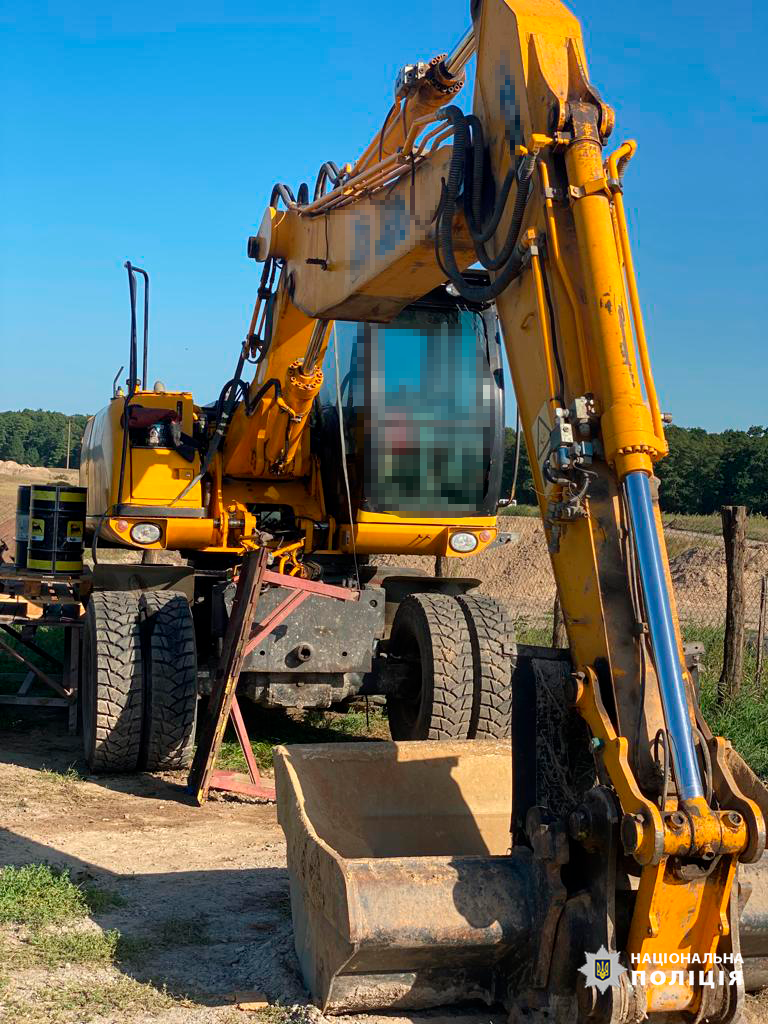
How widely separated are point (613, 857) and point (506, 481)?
15.2ft

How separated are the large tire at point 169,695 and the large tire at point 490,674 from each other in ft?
5.85

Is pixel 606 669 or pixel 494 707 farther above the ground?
pixel 606 669

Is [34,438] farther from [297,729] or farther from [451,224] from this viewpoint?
[451,224]

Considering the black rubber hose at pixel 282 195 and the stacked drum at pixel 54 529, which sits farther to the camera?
the stacked drum at pixel 54 529

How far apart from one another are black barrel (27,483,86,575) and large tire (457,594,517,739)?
3547 mm

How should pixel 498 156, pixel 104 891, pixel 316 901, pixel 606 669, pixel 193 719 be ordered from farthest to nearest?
1. pixel 193 719
2. pixel 104 891
3. pixel 498 156
4. pixel 316 901
5. pixel 606 669

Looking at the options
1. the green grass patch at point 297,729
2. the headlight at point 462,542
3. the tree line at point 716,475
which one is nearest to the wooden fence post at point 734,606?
the headlight at point 462,542

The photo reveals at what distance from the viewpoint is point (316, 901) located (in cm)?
Result: 391

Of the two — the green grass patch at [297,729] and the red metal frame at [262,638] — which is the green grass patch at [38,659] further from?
the red metal frame at [262,638]

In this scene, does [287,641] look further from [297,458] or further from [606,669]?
[606,669]

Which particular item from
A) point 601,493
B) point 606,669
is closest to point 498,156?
point 601,493

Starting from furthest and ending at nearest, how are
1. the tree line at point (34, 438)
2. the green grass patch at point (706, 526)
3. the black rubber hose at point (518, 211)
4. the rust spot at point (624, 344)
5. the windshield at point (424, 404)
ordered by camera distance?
the tree line at point (34, 438) → the green grass patch at point (706, 526) → the windshield at point (424, 404) → the black rubber hose at point (518, 211) → the rust spot at point (624, 344)

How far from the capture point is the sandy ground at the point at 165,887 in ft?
12.8

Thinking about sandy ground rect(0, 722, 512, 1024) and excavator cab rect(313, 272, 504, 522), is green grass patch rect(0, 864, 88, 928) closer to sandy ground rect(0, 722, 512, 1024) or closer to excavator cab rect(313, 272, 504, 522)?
sandy ground rect(0, 722, 512, 1024)
